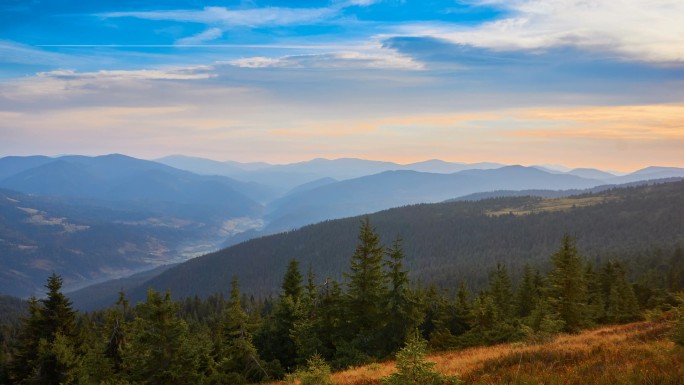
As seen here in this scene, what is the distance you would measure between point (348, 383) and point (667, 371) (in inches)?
340

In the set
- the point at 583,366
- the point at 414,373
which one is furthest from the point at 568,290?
the point at 414,373

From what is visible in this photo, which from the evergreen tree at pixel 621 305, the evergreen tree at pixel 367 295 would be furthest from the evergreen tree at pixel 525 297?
the evergreen tree at pixel 367 295

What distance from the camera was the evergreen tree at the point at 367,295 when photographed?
1177 inches

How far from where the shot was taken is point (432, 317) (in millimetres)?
42188

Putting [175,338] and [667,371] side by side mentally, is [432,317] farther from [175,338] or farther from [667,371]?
[667,371]

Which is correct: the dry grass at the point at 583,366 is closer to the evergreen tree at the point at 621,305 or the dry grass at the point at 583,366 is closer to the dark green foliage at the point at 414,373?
the dark green foliage at the point at 414,373

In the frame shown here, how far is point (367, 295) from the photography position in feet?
99.2

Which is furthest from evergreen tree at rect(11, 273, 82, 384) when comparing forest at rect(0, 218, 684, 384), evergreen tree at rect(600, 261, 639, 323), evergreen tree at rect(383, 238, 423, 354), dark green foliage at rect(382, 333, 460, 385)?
evergreen tree at rect(600, 261, 639, 323)

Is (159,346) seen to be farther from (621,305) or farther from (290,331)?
(621,305)

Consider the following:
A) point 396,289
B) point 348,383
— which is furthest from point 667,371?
point 396,289

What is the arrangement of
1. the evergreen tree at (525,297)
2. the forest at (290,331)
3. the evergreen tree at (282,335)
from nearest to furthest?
the forest at (290,331) → the evergreen tree at (282,335) → the evergreen tree at (525,297)

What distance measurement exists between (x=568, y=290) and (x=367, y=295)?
17.8 metres

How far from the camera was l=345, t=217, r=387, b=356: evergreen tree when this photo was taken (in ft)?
98.1

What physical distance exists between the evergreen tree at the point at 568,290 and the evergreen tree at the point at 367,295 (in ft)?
47.9
